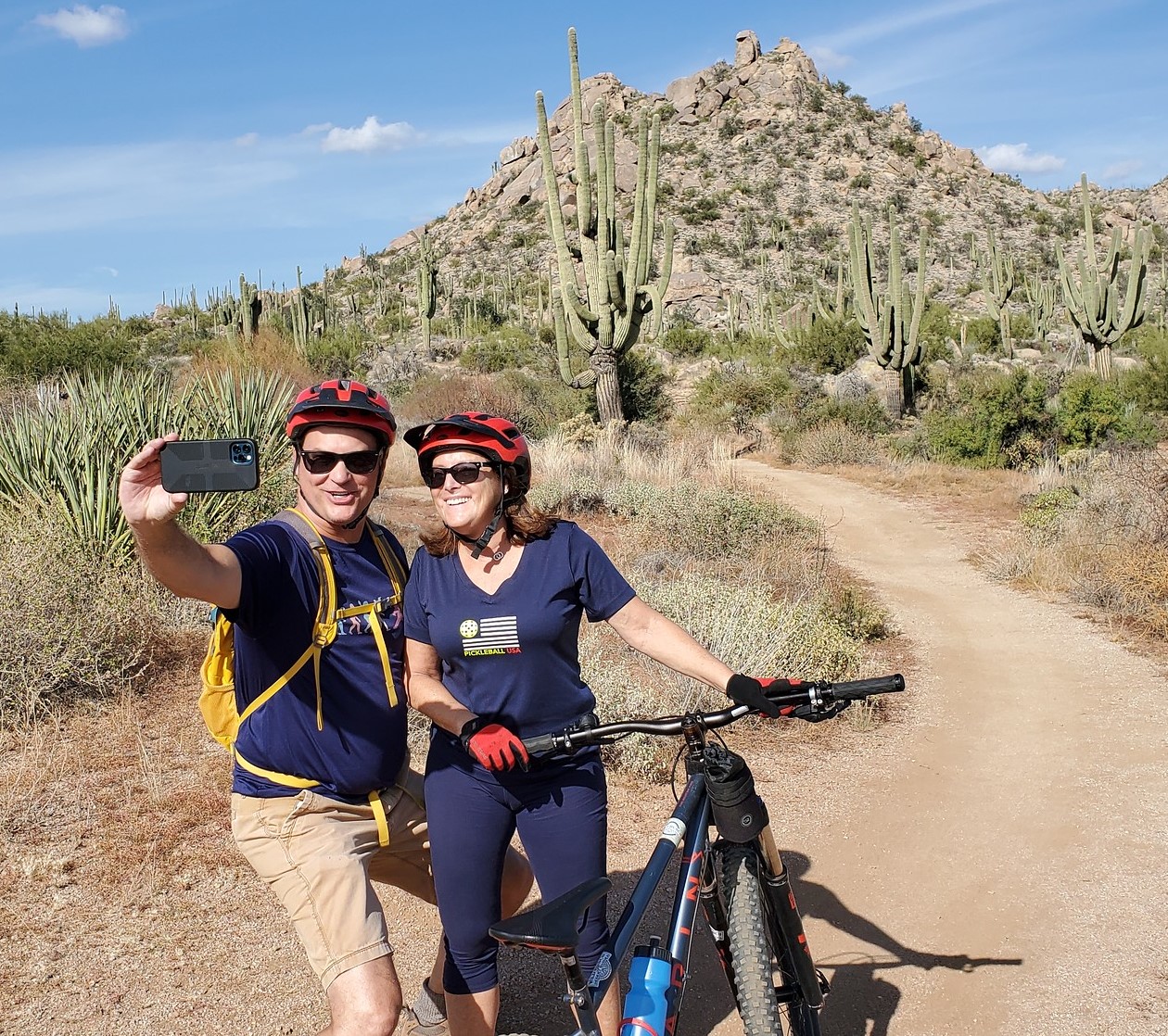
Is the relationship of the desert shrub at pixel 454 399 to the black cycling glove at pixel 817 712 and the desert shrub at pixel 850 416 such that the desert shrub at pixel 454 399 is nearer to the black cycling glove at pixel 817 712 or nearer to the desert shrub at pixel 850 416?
the desert shrub at pixel 850 416

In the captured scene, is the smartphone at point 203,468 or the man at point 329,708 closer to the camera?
the smartphone at point 203,468

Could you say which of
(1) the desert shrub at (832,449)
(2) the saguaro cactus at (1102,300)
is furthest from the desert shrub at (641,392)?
(2) the saguaro cactus at (1102,300)

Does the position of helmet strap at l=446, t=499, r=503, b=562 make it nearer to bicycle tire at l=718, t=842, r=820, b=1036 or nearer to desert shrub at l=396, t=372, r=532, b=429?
bicycle tire at l=718, t=842, r=820, b=1036

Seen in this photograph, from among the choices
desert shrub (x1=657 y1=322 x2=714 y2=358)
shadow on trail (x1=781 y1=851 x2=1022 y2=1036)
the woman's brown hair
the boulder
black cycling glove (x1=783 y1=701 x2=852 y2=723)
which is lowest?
shadow on trail (x1=781 y1=851 x2=1022 y2=1036)

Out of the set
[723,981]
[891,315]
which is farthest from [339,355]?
[723,981]

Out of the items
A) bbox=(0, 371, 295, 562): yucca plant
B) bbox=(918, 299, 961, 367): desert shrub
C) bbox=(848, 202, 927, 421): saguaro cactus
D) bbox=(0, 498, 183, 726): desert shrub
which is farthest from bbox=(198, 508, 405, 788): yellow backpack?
bbox=(918, 299, 961, 367): desert shrub

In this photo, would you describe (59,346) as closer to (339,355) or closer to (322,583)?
(339,355)

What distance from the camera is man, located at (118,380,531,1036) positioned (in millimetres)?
2385

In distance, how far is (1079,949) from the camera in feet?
13.2

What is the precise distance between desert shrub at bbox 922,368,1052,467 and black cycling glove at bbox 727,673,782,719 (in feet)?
56.2

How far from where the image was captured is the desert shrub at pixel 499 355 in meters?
28.9

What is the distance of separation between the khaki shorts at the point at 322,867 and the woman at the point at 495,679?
0.21 m

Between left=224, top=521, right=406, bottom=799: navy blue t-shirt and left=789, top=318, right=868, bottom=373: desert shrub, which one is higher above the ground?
left=789, top=318, right=868, bottom=373: desert shrub

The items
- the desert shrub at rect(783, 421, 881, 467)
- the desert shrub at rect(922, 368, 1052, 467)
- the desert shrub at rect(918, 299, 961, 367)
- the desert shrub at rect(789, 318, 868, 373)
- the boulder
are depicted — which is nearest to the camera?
the desert shrub at rect(922, 368, 1052, 467)
